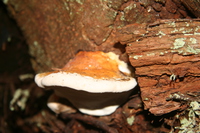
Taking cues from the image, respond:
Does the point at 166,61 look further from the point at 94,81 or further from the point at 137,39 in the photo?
the point at 94,81

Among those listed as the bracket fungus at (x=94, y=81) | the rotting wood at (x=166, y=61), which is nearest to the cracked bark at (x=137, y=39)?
the rotting wood at (x=166, y=61)

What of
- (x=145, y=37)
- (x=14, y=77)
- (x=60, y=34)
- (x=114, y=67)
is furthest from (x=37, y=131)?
(x=145, y=37)

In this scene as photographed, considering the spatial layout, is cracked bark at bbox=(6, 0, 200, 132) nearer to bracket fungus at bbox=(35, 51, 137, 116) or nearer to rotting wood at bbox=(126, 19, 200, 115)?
rotting wood at bbox=(126, 19, 200, 115)

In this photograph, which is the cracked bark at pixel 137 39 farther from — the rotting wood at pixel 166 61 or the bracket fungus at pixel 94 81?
the bracket fungus at pixel 94 81

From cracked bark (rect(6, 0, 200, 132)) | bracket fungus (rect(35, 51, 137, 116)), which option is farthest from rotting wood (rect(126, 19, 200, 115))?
bracket fungus (rect(35, 51, 137, 116))

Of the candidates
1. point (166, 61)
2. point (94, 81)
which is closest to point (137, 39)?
point (166, 61)

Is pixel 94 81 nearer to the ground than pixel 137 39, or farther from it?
nearer to the ground

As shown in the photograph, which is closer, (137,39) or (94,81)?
(94,81)

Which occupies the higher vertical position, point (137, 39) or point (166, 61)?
point (137, 39)
